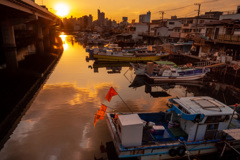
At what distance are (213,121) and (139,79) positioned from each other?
2208cm

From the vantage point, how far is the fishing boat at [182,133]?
9.94 m

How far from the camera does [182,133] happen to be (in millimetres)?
12055

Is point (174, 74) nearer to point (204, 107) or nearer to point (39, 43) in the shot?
point (204, 107)

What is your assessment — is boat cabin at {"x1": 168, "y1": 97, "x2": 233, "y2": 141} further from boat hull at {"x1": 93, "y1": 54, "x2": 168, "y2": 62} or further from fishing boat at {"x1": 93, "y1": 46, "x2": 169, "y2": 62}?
boat hull at {"x1": 93, "y1": 54, "x2": 168, "y2": 62}

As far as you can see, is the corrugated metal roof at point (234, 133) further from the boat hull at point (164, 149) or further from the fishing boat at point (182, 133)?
the boat hull at point (164, 149)

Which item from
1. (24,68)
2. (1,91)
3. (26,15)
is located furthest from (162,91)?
(26,15)

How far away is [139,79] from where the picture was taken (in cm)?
3262

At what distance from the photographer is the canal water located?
39.7 feet

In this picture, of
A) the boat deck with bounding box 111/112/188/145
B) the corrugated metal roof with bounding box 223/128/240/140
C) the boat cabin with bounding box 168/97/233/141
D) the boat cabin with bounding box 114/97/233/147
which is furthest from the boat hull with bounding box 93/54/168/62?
the corrugated metal roof with bounding box 223/128/240/140

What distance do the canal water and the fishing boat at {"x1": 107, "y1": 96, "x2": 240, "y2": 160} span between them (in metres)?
3.34

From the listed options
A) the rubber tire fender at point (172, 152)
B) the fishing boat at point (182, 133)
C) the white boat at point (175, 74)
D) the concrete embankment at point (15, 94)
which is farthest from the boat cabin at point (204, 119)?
the white boat at point (175, 74)

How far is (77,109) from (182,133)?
478 inches

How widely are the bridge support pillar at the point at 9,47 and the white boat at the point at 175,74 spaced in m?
27.3

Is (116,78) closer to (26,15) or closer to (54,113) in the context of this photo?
Answer: (54,113)
